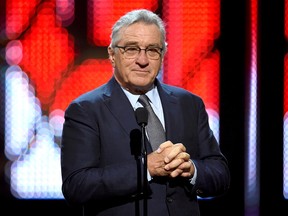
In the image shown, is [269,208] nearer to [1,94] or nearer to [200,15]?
[200,15]

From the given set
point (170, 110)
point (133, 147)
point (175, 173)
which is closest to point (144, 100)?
point (170, 110)

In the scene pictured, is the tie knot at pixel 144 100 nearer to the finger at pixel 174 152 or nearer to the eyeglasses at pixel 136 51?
the eyeglasses at pixel 136 51

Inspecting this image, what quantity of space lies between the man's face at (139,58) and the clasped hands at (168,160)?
283 millimetres

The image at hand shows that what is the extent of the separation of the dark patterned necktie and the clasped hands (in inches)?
5.1

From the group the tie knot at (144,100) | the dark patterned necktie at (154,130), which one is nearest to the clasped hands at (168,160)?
the dark patterned necktie at (154,130)

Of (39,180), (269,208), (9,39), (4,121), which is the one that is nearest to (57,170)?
(39,180)

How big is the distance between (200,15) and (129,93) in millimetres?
1151

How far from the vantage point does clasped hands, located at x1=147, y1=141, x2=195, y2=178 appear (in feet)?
5.95

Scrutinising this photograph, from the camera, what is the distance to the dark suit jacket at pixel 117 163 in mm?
1847

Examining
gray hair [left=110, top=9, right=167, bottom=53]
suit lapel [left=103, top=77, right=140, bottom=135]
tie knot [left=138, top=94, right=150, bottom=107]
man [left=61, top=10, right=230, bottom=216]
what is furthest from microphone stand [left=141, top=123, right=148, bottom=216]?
gray hair [left=110, top=9, right=167, bottom=53]

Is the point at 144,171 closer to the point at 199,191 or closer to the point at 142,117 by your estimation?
the point at 142,117

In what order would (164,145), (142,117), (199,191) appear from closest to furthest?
(142,117) → (164,145) → (199,191)

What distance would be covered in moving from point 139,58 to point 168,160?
1.28 ft

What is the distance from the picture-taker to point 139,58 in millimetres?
1972
